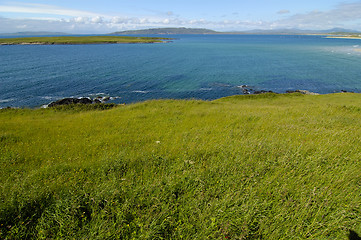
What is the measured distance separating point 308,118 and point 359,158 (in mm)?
8473

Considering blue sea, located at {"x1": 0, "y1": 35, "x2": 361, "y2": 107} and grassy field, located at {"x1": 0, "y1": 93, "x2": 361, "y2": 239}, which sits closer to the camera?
grassy field, located at {"x1": 0, "y1": 93, "x2": 361, "y2": 239}

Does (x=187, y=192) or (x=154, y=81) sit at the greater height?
(x=187, y=192)

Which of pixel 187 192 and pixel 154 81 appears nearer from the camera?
pixel 187 192

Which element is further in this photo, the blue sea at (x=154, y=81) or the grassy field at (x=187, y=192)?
the blue sea at (x=154, y=81)

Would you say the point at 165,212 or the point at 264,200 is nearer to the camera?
the point at 165,212

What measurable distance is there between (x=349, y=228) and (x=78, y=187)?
775 centimetres

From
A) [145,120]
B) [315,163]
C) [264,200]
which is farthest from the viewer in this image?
[145,120]

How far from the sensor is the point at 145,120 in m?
16.8

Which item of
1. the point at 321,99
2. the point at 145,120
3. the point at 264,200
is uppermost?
the point at 264,200

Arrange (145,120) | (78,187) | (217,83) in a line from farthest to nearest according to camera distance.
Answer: (217,83), (145,120), (78,187)

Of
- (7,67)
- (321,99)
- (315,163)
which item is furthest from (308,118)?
(7,67)

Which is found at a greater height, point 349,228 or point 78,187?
point 78,187

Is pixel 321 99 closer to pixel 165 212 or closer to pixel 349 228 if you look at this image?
pixel 349 228

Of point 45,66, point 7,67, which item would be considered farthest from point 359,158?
point 7,67
